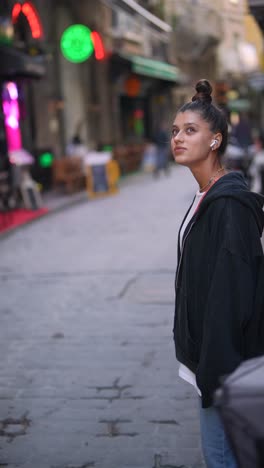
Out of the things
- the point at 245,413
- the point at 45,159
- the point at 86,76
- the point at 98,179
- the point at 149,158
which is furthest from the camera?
the point at 149,158

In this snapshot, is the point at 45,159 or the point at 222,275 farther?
the point at 45,159

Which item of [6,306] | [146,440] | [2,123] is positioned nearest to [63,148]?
[2,123]

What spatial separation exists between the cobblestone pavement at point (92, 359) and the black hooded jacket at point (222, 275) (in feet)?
4.21

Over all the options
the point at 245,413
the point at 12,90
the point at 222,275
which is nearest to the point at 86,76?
the point at 12,90

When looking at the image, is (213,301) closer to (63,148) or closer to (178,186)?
(178,186)

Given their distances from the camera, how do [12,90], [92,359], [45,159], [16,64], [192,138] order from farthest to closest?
[45,159], [12,90], [16,64], [92,359], [192,138]

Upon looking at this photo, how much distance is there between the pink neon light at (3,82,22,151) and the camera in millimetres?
15711

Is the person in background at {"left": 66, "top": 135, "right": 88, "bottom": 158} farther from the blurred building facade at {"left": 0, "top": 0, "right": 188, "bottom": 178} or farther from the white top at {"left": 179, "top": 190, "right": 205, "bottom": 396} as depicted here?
the white top at {"left": 179, "top": 190, "right": 205, "bottom": 396}

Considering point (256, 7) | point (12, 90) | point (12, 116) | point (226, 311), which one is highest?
point (256, 7)

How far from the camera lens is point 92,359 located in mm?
5242

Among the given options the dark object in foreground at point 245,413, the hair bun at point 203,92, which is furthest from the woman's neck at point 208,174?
the dark object in foreground at point 245,413

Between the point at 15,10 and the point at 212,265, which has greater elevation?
the point at 15,10

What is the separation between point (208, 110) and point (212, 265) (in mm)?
567

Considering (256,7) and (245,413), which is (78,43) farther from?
(245,413)
